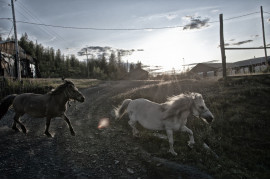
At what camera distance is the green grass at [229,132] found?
5.70 m

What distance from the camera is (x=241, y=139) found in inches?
331

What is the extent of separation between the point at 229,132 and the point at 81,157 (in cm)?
684

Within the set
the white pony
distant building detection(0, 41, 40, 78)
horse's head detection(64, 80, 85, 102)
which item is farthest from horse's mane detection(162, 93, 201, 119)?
distant building detection(0, 41, 40, 78)

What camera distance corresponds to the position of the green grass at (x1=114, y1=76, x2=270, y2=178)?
5.70 metres

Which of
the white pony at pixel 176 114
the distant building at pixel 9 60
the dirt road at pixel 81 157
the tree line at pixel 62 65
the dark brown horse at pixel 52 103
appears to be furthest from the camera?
the tree line at pixel 62 65

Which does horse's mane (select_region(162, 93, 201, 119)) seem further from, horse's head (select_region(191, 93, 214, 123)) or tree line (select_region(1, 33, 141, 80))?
tree line (select_region(1, 33, 141, 80))

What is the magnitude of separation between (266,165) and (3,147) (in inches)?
355

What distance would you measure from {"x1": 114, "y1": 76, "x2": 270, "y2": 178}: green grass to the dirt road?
2.04 ft

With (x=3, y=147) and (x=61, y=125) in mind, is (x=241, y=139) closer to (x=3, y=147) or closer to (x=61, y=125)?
(x=61, y=125)

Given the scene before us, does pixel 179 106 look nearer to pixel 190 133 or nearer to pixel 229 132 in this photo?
pixel 190 133

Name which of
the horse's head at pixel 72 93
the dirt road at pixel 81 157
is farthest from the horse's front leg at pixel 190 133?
the horse's head at pixel 72 93

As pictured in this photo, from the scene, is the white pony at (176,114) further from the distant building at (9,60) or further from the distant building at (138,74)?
the distant building at (138,74)

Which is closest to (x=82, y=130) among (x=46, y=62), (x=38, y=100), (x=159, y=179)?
(x=38, y=100)

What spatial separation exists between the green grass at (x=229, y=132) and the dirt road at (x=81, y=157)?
62 cm
